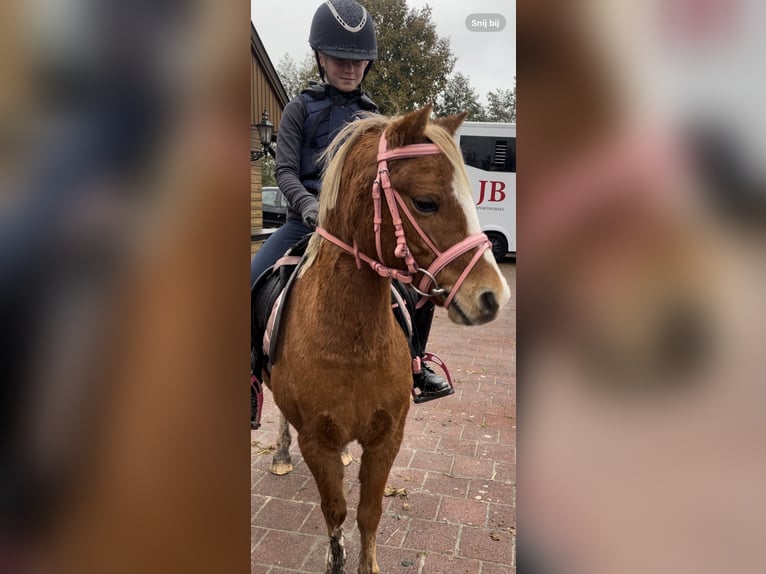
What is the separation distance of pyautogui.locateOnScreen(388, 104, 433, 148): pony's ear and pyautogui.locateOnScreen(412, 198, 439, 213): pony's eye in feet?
0.56

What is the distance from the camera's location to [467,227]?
1.31m

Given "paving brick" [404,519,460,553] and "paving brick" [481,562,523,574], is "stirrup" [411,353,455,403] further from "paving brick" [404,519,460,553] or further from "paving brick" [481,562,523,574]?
"paving brick" [481,562,523,574]

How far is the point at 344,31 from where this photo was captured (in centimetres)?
103

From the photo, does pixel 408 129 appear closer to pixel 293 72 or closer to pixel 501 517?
pixel 293 72

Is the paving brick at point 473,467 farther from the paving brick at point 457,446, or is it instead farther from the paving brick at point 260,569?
the paving brick at point 260,569

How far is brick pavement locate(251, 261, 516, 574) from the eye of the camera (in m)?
1.82

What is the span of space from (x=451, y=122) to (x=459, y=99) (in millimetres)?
143

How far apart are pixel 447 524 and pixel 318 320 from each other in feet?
3.59
